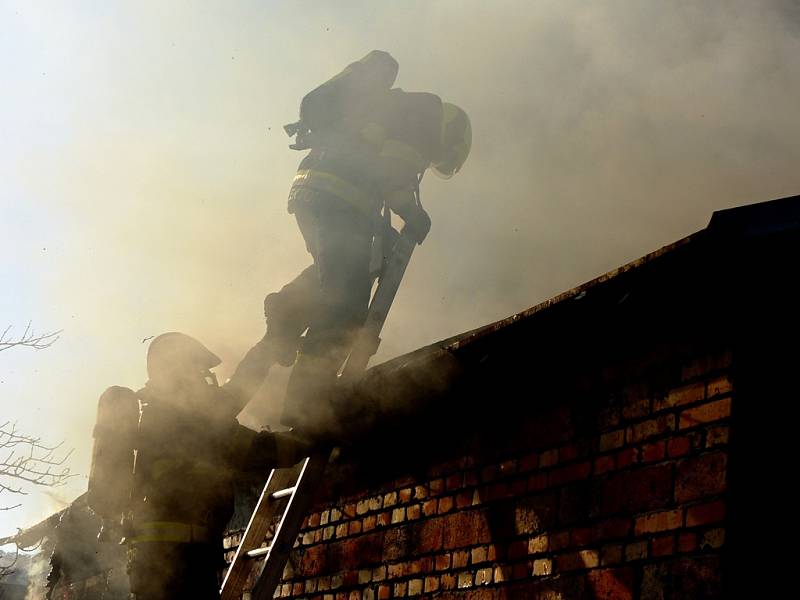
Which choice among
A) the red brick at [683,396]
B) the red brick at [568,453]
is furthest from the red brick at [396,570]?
the red brick at [683,396]

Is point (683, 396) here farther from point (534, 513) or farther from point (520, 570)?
point (520, 570)

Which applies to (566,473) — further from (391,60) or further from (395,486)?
(391,60)

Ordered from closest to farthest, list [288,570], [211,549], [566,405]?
1. [566,405]
2. [211,549]
3. [288,570]

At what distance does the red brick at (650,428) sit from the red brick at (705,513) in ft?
1.15

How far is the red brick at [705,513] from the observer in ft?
11.6

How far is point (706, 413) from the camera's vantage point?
373cm

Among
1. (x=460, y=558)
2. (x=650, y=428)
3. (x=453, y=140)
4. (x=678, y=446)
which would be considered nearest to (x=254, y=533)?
(x=460, y=558)

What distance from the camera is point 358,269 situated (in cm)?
592

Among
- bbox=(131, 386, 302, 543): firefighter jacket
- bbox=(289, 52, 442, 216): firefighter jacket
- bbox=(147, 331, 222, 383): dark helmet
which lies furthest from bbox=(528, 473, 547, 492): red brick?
bbox=(289, 52, 442, 216): firefighter jacket

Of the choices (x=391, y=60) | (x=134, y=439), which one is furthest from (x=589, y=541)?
(x=391, y=60)

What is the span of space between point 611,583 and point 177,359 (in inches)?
99.1

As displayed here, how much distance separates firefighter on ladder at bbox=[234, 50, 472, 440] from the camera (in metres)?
5.83

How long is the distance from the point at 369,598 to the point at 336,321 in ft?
5.07

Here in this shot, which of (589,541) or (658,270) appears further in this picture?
(589,541)
